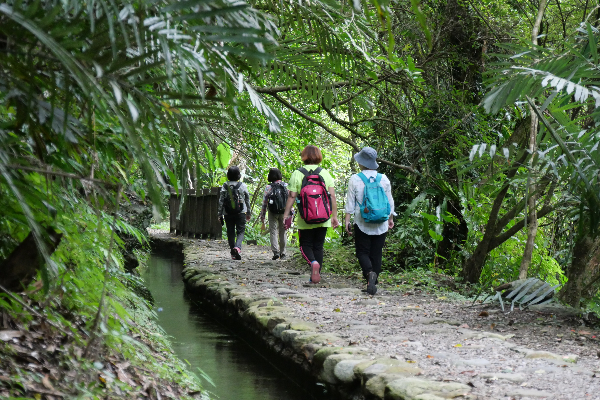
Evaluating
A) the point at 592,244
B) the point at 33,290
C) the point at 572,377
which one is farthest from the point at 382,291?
the point at 33,290

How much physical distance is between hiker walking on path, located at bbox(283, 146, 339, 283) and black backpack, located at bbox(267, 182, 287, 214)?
93.8 inches

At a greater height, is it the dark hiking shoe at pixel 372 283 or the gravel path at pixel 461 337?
the dark hiking shoe at pixel 372 283

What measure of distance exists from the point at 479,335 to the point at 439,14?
211 inches

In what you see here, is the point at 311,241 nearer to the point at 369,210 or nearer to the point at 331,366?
the point at 369,210

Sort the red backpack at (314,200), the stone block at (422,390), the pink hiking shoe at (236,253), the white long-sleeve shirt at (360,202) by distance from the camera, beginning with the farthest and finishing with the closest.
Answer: the pink hiking shoe at (236,253) < the red backpack at (314,200) < the white long-sleeve shirt at (360,202) < the stone block at (422,390)

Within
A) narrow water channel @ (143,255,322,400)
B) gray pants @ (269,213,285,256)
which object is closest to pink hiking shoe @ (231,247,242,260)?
gray pants @ (269,213,285,256)

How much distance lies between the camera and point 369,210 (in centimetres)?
648

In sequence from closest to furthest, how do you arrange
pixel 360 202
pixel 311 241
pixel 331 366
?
pixel 331 366
pixel 360 202
pixel 311 241

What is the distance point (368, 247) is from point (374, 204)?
52cm

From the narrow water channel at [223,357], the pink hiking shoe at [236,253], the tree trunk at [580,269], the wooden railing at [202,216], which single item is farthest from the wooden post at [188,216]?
the tree trunk at [580,269]

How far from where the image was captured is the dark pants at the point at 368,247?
21.9 feet

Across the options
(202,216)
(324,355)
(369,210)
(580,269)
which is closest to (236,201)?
(369,210)

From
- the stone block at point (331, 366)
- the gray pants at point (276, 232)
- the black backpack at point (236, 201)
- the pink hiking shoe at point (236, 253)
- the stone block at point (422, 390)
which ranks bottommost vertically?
the stone block at point (331, 366)

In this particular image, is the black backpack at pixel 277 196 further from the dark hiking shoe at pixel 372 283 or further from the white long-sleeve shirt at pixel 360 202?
the dark hiking shoe at pixel 372 283
